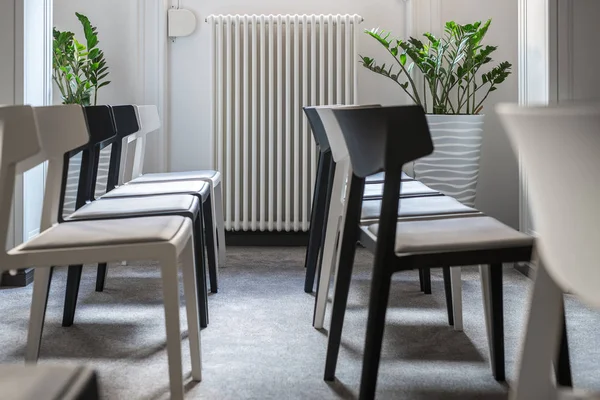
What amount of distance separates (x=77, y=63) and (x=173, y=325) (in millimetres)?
2666

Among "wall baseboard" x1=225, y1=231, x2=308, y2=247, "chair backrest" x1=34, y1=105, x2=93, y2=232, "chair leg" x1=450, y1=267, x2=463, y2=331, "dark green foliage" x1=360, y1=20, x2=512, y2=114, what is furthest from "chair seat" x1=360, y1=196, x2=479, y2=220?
"wall baseboard" x1=225, y1=231, x2=308, y2=247

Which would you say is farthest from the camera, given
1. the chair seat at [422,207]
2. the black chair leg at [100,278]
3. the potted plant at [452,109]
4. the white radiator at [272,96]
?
the white radiator at [272,96]

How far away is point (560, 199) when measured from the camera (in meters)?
0.85

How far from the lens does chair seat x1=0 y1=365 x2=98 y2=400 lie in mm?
590

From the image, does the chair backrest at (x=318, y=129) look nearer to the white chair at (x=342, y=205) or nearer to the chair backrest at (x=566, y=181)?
the white chair at (x=342, y=205)

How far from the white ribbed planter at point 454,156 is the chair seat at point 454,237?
1978 mm

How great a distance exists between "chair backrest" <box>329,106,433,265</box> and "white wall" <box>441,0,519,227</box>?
2801 mm

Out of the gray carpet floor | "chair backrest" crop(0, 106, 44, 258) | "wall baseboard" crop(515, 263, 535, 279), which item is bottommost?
the gray carpet floor

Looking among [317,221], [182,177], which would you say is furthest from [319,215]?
[182,177]

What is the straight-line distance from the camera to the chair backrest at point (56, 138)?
1852mm

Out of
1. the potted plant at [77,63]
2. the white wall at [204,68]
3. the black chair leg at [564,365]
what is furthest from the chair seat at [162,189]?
the white wall at [204,68]

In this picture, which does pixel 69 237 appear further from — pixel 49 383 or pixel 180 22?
pixel 180 22

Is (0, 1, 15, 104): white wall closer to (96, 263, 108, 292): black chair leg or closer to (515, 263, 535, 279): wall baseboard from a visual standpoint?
(96, 263, 108, 292): black chair leg

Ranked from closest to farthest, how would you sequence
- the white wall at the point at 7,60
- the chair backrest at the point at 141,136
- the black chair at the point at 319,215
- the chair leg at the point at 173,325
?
the chair leg at the point at 173,325 → the black chair at the point at 319,215 → the white wall at the point at 7,60 → the chair backrest at the point at 141,136
